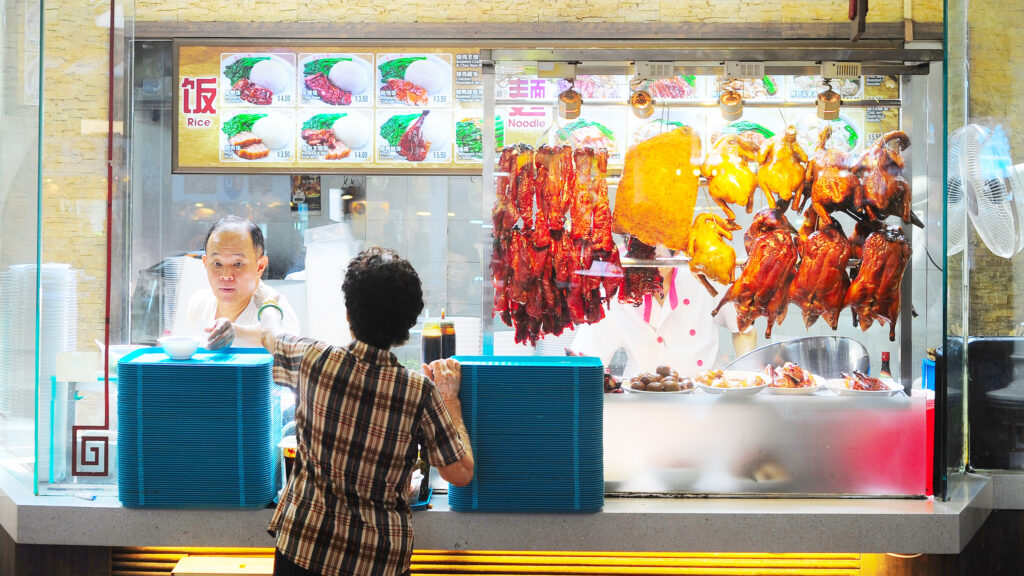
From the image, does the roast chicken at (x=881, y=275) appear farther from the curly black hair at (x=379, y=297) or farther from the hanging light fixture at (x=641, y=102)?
the curly black hair at (x=379, y=297)

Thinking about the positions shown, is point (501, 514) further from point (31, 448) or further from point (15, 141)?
point (15, 141)

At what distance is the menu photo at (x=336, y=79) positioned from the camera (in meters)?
4.13

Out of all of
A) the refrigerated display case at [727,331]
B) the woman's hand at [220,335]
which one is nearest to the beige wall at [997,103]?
the refrigerated display case at [727,331]

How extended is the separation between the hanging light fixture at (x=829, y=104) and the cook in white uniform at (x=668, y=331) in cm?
74

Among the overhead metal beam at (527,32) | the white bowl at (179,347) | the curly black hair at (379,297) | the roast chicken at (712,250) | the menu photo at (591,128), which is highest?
the overhead metal beam at (527,32)

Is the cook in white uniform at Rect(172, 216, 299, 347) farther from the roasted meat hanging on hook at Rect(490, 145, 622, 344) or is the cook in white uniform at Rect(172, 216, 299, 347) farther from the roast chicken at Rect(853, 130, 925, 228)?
the roast chicken at Rect(853, 130, 925, 228)

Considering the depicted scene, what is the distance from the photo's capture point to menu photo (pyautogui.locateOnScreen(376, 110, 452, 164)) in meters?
4.15

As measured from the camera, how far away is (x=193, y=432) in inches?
97.9

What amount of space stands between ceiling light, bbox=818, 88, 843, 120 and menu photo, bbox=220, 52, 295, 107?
259 centimetres

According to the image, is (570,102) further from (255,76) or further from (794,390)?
(255,76)

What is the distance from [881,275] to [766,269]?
39 cm

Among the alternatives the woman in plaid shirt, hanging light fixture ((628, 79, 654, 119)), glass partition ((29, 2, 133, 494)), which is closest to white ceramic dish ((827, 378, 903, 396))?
hanging light fixture ((628, 79, 654, 119))

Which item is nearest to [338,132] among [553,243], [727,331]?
[553,243]

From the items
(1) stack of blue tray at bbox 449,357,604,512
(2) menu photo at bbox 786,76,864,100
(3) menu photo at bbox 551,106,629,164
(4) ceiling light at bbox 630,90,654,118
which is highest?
(2) menu photo at bbox 786,76,864,100
